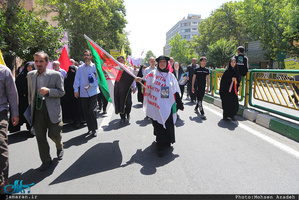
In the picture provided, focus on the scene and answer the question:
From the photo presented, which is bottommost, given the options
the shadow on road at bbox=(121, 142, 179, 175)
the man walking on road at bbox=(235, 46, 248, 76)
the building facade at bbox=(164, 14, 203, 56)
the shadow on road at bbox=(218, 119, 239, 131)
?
the shadow on road at bbox=(121, 142, 179, 175)

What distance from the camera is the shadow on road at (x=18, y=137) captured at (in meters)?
5.23

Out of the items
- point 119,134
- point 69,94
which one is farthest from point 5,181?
point 69,94

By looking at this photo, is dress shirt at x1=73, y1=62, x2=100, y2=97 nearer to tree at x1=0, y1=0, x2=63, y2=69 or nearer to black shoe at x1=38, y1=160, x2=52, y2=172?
black shoe at x1=38, y1=160, x2=52, y2=172

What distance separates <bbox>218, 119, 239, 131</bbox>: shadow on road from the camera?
19.5 feet

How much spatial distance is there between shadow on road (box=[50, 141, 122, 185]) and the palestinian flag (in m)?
1.06

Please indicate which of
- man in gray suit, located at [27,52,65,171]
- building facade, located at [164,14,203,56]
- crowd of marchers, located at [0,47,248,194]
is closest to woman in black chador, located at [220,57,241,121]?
crowd of marchers, located at [0,47,248,194]

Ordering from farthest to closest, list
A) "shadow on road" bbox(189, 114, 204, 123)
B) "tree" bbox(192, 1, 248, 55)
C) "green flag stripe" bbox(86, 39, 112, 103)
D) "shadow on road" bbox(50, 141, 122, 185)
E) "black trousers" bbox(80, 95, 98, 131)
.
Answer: "tree" bbox(192, 1, 248, 55) < "shadow on road" bbox(189, 114, 204, 123) < "black trousers" bbox(80, 95, 98, 131) < "green flag stripe" bbox(86, 39, 112, 103) < "shadow on road" bbox(50, 141, 122, 185)

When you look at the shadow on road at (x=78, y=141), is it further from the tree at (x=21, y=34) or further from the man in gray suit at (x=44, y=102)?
the tree at (x=21, y=34)

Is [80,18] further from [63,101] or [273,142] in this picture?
[273,142]

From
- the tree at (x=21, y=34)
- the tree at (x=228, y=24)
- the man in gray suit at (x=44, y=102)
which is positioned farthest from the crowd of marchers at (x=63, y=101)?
the tree at (x=228, y=24)

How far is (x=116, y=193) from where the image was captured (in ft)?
9.39

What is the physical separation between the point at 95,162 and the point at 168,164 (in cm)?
124

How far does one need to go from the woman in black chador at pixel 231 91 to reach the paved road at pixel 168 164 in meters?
1.00

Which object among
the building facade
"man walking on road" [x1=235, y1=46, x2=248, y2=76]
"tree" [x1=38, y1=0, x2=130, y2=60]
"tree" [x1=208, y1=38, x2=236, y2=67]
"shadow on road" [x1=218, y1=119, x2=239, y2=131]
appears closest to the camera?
"shadow on road" [x1=218, y1=119, x2=239, y2=131]
